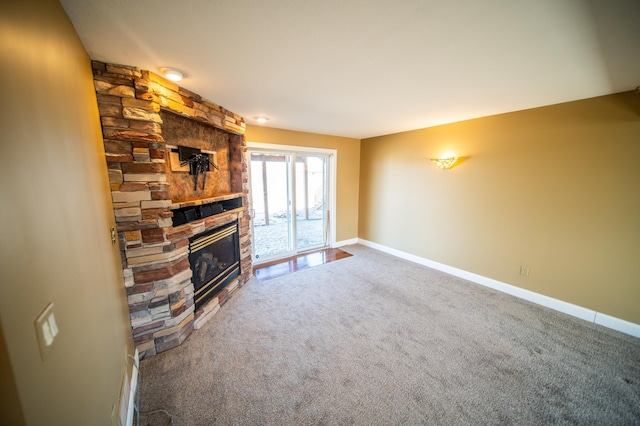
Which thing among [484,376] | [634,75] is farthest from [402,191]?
[484,376]

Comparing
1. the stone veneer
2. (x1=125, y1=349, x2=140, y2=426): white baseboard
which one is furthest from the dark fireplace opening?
(x1=125, y1=349, x2=140, y2=426): white baseboard

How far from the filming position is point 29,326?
60 centimetres

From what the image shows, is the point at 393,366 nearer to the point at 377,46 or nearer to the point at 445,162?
the point at 377,46

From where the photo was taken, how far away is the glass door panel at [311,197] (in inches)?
171

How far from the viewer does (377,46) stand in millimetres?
1412

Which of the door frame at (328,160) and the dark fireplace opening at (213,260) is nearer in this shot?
the dark fireplace opening at (213,260)

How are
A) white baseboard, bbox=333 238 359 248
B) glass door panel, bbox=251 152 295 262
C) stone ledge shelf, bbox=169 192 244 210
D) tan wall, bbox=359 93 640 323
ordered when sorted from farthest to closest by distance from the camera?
1. white baseboard, bbox=333 238 359 248
2. glass door panel, bbox=251 152 295 262
3. tan wall, bbox=359 93 640 323
4. stone ledge shelf, bbox=169 192 244 210

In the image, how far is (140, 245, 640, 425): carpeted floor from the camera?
149 cm

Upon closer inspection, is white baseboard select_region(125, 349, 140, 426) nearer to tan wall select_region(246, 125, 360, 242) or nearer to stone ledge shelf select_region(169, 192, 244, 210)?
stone ledge shelf select_region(169, 192, 244, 210)

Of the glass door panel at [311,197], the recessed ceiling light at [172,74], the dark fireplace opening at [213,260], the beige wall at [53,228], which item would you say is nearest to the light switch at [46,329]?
the beige wall at [53,228]

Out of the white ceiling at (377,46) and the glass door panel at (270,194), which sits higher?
the white ceiling at (377,46)

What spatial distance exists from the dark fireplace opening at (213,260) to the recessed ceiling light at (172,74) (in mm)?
1497

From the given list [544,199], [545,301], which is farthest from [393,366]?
[544,199]

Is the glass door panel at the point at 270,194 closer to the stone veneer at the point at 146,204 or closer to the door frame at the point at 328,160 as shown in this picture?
the door frame at the point at 328,160
